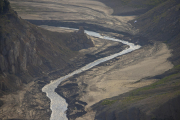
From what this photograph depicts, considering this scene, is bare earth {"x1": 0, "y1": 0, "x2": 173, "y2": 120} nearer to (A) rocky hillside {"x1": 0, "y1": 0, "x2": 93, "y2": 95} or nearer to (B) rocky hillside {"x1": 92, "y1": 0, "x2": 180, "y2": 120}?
(B) rocky hillside {"x1": 92, "y1": 0, "x2": 180, "y2": 120}

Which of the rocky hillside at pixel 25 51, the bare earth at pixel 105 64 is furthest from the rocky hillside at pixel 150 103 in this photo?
the rocky hillside at pixel 25 51

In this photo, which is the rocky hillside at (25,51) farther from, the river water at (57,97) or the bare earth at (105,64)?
the bare earth at (105,64)

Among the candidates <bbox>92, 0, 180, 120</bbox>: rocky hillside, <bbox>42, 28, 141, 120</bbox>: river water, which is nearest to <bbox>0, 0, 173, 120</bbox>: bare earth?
<bbox>42, 28, 141, 120</bbox>: river water

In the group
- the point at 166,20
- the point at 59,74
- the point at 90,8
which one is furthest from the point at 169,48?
the point at 90,8

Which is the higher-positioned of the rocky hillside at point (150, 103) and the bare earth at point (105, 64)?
the bare earth at point (105, 64)

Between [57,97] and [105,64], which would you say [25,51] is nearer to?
[57,97]

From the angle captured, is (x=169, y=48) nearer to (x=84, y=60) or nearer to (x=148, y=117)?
(x=84, y=60)

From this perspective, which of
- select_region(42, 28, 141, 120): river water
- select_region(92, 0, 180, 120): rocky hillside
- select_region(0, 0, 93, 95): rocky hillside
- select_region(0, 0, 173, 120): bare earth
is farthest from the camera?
select_region(0, 0, 93, 95): rocky hillside

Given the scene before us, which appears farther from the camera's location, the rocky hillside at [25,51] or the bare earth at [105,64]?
the rocky hillside at [25,51]
